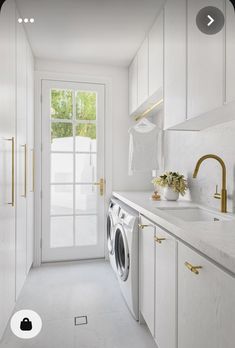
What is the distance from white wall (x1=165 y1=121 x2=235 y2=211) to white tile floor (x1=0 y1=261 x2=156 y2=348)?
1129 millimetres

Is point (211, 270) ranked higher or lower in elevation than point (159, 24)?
lower

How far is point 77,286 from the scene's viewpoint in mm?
2377

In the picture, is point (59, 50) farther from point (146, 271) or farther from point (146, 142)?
point (146, 271)

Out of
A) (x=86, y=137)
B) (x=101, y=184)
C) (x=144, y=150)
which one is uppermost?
(x=86, y=137)

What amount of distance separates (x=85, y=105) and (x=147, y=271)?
2.17m

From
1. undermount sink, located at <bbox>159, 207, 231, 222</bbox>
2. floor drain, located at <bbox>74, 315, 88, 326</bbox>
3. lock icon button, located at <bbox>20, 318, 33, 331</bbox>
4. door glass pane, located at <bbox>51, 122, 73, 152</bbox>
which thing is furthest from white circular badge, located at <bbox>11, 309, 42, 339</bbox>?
door glass pane, located at <bbox>51, 122, 73, 152</bbox>

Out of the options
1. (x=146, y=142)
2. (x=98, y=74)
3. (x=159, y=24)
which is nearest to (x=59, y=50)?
(x=98, y=74)

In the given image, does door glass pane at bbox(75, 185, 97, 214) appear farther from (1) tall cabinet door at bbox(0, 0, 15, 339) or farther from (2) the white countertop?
(2) the white countertop

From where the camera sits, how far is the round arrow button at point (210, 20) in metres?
1.25

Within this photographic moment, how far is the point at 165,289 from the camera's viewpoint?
133 cm

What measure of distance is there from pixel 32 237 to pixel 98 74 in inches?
85.2

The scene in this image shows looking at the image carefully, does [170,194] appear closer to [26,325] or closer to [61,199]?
[61,199]

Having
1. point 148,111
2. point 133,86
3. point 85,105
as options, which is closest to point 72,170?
point 85,105

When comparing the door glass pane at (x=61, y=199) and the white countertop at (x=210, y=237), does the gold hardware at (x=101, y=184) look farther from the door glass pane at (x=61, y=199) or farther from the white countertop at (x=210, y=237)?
the white countertop at (x=210, y=237)
